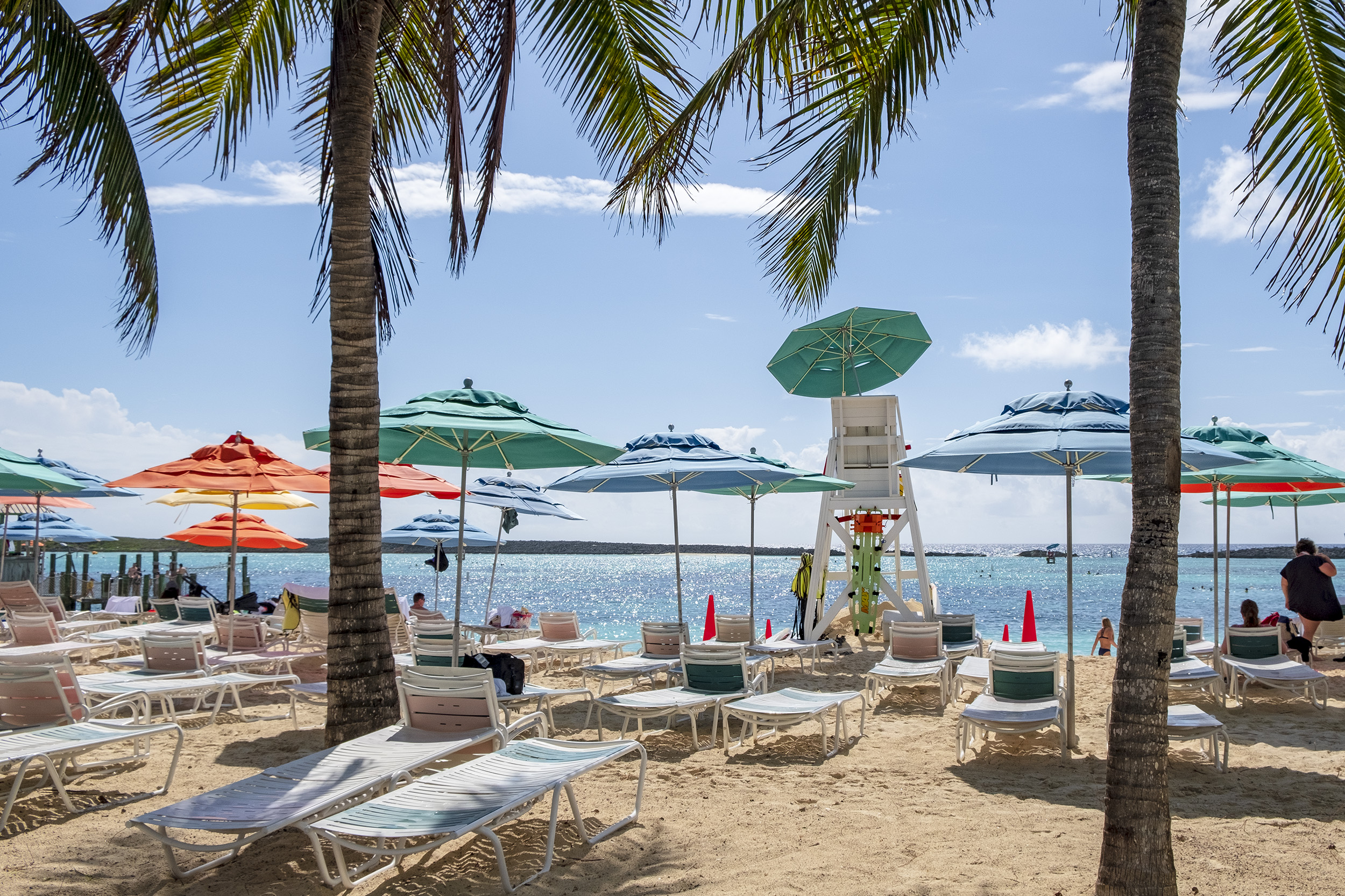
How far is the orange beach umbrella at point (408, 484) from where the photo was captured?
10734mm

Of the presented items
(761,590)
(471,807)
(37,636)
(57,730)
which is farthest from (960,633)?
(761,590)

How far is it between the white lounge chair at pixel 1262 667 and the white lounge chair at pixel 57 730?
9.06 meters

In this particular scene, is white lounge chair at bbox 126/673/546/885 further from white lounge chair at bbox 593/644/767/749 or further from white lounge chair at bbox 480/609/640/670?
white lounge chair at bbox 480/609/640/670

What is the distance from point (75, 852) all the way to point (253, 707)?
4.16 meters

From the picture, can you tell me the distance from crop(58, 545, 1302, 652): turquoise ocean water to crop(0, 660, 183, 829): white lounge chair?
48.6 feet

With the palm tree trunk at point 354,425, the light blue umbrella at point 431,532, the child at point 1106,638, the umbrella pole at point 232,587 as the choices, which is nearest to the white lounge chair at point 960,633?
the child at point 1106,638

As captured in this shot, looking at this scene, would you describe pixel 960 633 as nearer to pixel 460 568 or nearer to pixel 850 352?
pixel 850 352

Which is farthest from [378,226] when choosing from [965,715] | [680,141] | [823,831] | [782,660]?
[782,660]

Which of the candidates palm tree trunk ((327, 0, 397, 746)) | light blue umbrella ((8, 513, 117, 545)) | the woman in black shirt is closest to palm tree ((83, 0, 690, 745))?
palm tree trunk ((327, 0, 397, 746))

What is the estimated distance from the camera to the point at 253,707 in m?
8.39

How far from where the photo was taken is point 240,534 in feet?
50.8

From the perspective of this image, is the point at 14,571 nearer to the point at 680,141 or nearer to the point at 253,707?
the point at 253,707

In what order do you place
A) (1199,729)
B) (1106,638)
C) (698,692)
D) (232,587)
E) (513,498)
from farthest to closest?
(1106,638)
(513,498)
(232,587)
(698,692)
(1199,729)

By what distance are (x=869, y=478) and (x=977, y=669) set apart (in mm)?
5377
